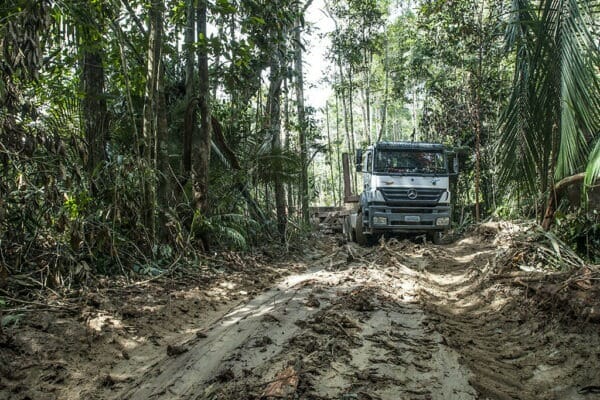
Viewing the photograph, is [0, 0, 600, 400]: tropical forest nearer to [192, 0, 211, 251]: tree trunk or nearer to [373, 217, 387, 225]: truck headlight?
[192, 0, 211, 251]: tree trunk

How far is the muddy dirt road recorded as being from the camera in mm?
2594

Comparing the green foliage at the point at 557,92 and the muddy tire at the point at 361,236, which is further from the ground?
the green foliage at the point at 557,92

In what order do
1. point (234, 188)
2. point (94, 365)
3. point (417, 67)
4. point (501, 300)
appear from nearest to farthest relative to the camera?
1. point (94, 365)
2. point (501, 300)
3. point (234, 188)
4. point (417, 67)

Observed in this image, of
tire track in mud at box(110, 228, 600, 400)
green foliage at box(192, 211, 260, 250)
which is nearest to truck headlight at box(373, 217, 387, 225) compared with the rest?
green foliage at box(192, 211, 260, 250)

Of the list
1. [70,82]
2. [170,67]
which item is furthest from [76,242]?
[170,67]

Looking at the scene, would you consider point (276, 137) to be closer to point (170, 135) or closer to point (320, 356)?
point (170, 135)

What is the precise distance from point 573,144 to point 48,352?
14.7 feet

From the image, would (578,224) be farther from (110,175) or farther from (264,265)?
(110,175)

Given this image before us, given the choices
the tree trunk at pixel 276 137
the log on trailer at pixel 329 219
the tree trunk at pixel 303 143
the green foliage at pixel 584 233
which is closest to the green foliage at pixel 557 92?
the green foliage at pixel 584 233

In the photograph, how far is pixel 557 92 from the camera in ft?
13.8

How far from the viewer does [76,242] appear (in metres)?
4.87

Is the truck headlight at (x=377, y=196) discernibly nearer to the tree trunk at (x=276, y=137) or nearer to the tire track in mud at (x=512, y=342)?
the tree trunk at (x=276, y=137)

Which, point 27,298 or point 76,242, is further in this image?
point 76,242

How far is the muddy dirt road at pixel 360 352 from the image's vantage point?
2.59 meters
